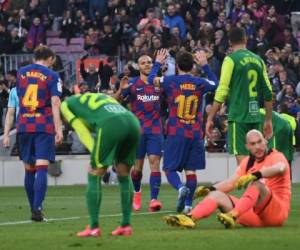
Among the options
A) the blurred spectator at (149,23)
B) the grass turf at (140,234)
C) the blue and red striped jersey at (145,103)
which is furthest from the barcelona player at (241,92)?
the blurred spectator at (149,23)

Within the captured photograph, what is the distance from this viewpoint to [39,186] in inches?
650

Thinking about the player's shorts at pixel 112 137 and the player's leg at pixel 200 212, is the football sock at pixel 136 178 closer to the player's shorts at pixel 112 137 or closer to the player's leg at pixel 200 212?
the player's leg at pixel 200 212

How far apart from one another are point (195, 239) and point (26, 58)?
23.5 m

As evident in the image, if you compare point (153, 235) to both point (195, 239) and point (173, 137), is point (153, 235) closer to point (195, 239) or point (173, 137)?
point (195, 239)

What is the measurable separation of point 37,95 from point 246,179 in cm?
361

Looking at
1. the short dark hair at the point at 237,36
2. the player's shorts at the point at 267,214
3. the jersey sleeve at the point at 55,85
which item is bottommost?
the player's shorts at the point at 267,214

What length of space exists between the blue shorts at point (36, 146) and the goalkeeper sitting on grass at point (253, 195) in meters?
2.85

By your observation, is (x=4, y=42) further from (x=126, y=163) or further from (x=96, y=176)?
(x=96, y=176)

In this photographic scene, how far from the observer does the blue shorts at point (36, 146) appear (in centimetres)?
1664

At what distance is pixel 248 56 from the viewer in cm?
1664

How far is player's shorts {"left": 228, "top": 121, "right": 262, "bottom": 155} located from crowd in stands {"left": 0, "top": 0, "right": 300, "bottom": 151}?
12089 mm

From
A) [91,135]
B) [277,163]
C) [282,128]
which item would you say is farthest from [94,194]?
[282,128]

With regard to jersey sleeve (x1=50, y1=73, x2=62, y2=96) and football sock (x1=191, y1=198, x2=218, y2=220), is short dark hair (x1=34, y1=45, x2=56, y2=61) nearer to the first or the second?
jersey sleeve (x1=50, y1=73, x2=62, y2=96)

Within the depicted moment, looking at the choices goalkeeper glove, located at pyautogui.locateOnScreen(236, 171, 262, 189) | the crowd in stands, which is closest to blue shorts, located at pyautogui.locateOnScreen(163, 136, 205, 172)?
goalkeeper glove, located at pyautogui.locateOnScreen(236, 171, 262, 189)
